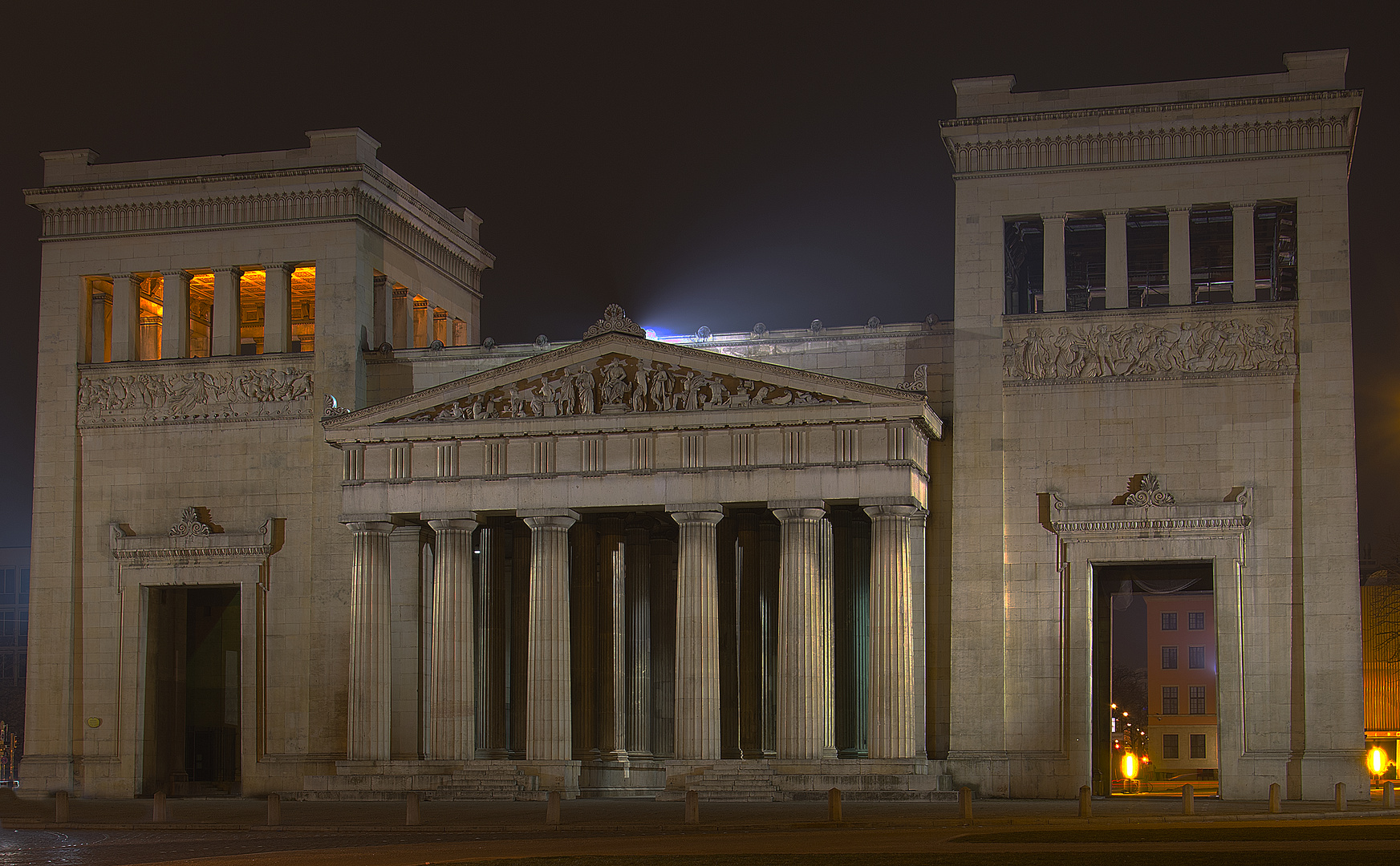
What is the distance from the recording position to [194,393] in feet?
225

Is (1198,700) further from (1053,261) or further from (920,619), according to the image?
(1053,261)

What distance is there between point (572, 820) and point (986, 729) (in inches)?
690

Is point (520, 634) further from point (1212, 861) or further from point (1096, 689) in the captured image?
point (1212, 861)

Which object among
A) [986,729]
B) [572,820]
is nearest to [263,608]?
[572,820]

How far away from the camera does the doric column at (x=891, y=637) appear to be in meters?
57.0

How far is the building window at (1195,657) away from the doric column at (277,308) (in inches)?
3184

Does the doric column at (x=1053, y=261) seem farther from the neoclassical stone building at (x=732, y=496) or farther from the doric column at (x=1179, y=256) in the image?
the doric column at (x=1179, y=256)

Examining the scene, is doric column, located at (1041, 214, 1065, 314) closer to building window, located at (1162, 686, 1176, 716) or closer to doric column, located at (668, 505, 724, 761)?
→ doric column, located at (668, 505, 724, 761)

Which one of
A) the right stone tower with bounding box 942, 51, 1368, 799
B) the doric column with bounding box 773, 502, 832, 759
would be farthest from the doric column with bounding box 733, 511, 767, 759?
the right stone tower with bounding box 942, 51, 1368, 799

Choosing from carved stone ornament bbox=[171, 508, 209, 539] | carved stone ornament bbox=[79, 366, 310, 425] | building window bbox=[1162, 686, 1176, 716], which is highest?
carved stone ornament bbox=[79, 366, 310, 425]

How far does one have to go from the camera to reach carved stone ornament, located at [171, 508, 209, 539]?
67188 millimetres

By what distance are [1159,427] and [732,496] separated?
49.0 feet

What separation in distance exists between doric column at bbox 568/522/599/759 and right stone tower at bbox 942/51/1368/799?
13512mm

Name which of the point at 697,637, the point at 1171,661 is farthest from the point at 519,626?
the point at 1171,661
